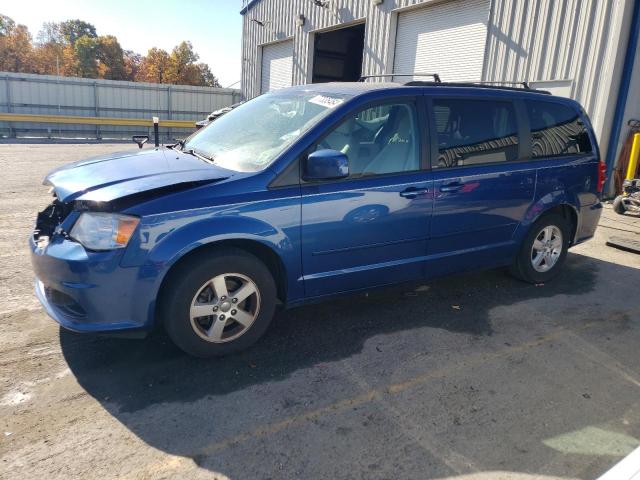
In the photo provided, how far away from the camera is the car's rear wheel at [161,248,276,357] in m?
3.07

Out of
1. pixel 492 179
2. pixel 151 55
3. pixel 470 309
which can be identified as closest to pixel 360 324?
pixel 470 309

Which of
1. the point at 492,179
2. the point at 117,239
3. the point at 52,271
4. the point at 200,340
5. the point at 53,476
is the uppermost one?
the point at 492,179

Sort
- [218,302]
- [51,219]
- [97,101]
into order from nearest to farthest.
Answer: [218,302], [51,219], [97,101]

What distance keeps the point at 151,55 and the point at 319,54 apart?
162 feet

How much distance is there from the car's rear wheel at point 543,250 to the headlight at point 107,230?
3565mm

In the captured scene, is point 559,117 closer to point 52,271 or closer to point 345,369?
point 345,369

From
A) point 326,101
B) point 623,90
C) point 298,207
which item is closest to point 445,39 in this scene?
Answer: point 623,90

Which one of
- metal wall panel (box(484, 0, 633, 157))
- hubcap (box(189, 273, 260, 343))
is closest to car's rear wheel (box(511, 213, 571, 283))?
hubcap (box(189, 273, 260, 343))

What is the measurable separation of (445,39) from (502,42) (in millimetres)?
1693

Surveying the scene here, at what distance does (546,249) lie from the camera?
495cm

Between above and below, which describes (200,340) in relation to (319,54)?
below

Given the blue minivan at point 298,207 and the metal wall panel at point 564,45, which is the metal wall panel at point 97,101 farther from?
the blue minivan at point 298,207

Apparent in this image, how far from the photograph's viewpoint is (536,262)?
4.91m

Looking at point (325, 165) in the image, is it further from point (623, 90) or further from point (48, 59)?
point (48, 59)
